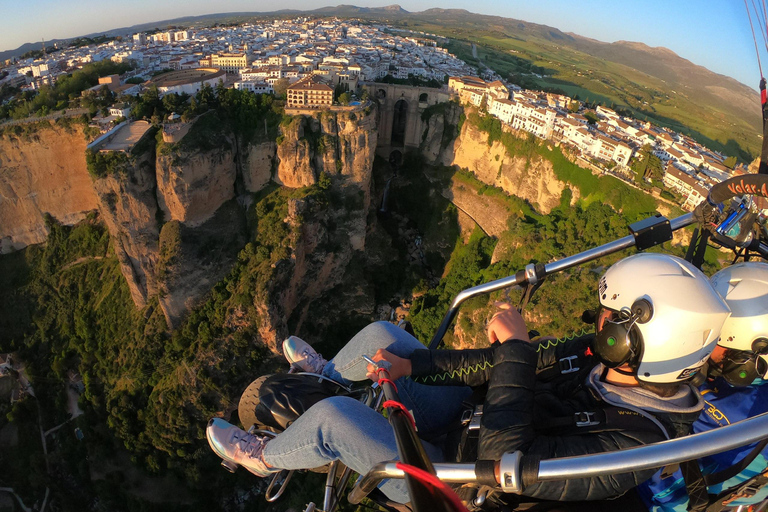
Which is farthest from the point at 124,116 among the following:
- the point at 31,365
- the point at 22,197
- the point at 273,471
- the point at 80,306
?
the point at 273,471

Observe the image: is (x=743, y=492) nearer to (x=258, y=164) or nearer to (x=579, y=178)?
(x=579, y=178)

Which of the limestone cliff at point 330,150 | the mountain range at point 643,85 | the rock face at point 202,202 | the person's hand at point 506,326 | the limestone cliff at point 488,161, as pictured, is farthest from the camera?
the mountain range at point 643,85

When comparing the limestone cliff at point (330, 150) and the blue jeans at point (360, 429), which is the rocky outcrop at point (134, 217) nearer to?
the limestone cliff at point (330, 150)

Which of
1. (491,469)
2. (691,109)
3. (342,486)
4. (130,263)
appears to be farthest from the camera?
(691,109)

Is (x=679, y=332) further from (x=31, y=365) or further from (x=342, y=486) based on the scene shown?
(x=31, y=365)

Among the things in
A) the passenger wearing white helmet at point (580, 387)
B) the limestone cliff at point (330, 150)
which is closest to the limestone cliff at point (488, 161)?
the limestone cliff at point (330, 150)

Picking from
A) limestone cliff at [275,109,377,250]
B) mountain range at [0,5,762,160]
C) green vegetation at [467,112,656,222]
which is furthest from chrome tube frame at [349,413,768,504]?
limestone cliff at [275,109,377,250]

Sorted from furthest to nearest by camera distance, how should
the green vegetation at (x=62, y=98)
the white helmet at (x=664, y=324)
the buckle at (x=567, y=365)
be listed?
the green vegetation at (x=62, y=98) < the buckle at (x=567, y=365) < the white helmet at (x=664, y=324)
